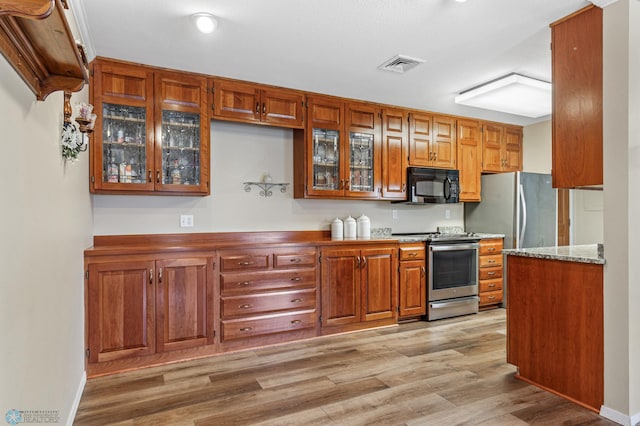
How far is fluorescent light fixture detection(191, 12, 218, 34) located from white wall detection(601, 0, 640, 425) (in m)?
2.35

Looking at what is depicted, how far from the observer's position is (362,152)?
4.21 metres

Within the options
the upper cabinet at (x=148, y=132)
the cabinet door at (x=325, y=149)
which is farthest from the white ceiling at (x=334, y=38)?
the cabinet door at (x=325, y=149)

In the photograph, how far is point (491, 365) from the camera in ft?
9.62

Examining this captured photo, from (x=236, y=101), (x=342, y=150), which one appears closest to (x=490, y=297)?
(x=342, y=150)

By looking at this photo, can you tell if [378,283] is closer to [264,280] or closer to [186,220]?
[264,280]

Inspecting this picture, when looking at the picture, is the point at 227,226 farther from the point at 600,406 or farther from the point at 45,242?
the point at 600,406

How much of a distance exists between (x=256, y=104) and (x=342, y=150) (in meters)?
1.02

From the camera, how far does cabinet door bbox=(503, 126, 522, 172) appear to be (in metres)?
5.19

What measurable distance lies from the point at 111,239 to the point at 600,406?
3703mm

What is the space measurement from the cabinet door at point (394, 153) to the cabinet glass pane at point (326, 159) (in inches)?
23.4
